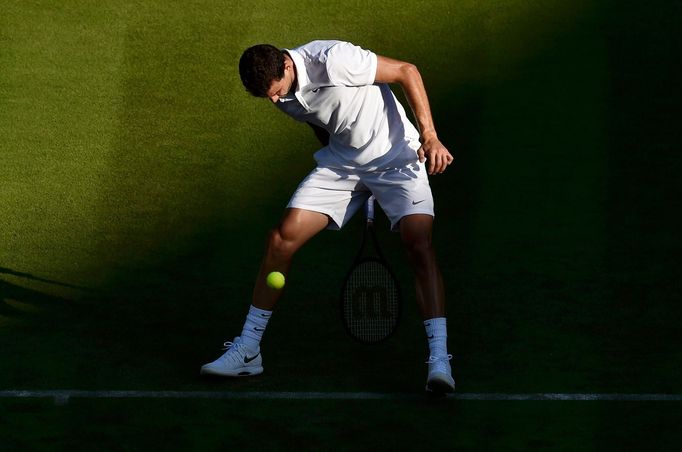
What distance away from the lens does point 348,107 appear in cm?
692

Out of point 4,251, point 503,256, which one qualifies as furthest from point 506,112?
point 4,251

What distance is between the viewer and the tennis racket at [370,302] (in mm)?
7133

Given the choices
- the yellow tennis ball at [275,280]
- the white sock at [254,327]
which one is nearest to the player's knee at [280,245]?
the yellow tennis ball at [275,280]

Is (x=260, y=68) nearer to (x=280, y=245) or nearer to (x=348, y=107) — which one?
(x=348, y=107)

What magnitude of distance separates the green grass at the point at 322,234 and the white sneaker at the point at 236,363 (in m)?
0.09

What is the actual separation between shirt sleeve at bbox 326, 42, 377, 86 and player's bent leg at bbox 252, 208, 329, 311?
713 mm

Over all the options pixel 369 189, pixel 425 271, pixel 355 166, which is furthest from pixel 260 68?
pixel 425 271

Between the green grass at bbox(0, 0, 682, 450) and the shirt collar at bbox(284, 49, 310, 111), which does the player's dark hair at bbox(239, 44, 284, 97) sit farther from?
the green grass at bbox(0, 0, 682, 450)

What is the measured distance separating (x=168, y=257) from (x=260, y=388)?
1865 mm

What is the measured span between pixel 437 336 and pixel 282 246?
0.87m

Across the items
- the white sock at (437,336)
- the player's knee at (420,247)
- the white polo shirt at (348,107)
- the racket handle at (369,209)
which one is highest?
the white polo shirt at (348,107)

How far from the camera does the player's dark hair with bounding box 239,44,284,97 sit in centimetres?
648

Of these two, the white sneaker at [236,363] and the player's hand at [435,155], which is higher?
the player's hand at [435,155]

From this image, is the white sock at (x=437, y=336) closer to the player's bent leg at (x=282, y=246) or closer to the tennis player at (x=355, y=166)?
the tennis player at (x=355, y=166)
